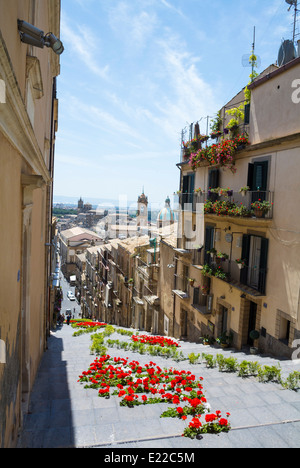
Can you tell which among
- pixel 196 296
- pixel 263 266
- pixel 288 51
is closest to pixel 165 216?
pixel 196 296

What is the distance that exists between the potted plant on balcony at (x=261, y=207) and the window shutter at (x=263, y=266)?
1.04 meters

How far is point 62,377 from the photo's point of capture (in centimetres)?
941

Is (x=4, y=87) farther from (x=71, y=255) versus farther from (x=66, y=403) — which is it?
(x=71, y=255)

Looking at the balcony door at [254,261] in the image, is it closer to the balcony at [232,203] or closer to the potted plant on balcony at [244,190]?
the balcony at [232,203]

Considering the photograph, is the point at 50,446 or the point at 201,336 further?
the point at 201,336

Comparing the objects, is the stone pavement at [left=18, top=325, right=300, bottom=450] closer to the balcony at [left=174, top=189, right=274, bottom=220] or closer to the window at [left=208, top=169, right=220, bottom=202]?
the balcony at [left=174, top=189, right=274, bottom=220]

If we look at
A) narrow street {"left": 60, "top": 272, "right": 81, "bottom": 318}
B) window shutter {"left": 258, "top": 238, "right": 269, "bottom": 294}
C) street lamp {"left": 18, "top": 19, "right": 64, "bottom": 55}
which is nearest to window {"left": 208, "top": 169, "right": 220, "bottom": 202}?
window shutter {"left": 258, "top": 238, "right": 269, "bottom": 294}

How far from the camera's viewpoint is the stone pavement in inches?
227

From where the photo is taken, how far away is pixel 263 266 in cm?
1286

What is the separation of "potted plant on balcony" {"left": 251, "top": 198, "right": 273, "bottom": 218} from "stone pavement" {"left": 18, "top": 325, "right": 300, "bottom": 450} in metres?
5.53

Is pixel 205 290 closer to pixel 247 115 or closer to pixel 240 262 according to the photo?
pixel 240 262

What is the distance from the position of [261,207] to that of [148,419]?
847cm
